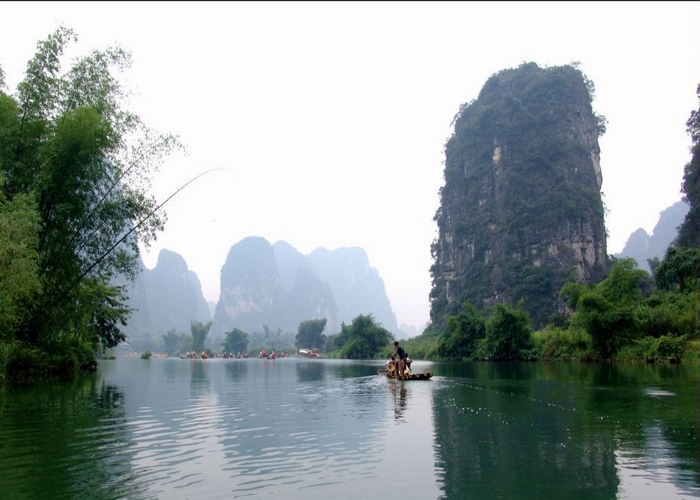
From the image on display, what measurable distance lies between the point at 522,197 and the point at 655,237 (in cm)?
9459

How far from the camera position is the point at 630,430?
9.55m

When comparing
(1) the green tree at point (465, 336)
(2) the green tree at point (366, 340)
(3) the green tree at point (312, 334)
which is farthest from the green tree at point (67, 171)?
(3) the green tree at point (312, 334)

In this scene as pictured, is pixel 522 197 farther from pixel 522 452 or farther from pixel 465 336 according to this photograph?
pixel 522 452

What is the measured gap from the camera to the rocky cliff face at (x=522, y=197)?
254 ft

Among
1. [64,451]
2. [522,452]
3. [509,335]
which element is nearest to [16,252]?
[64,451]

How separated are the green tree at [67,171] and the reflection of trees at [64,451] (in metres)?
5.34

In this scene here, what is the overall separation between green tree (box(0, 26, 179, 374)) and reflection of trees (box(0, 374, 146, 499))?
17.5 feet

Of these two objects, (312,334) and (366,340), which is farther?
(312,334)

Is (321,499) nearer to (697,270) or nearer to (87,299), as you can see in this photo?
(87,299)

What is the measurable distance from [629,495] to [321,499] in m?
3.29

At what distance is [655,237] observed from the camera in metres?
156

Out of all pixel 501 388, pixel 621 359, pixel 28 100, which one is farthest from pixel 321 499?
pixel 621 359

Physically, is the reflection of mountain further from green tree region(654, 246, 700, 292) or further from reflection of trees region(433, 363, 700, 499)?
green tree region(654, 246, 700, 292)

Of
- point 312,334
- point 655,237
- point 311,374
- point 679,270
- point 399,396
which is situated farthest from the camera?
point 655,237
